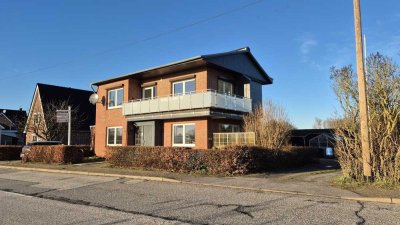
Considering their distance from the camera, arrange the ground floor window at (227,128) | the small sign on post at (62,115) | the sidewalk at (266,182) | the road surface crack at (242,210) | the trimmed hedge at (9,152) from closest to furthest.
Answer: the road surface crack at (242,210) < the sidewalk at (266,182) < the ground floor window at (227,128) < the small sign on post at (62,115) < the trimmed hedge at (9,152)

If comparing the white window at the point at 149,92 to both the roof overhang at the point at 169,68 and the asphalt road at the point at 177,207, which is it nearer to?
the roof overhang at the point at 169,68

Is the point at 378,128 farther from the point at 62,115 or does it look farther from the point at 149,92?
the point at 62,115

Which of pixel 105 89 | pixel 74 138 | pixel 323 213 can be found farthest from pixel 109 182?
pixel 74 138

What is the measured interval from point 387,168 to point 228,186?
516 cm

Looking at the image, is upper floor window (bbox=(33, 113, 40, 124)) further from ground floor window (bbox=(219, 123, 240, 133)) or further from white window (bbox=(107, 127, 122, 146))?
ground floor window (bbox=(219, 123, 240, 133))

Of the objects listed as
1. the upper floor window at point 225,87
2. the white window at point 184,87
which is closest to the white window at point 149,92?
the white window at point 184,87

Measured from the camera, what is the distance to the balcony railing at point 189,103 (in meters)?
21.9

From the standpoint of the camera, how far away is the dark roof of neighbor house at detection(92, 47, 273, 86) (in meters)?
23.0

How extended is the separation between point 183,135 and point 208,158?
8.62 m

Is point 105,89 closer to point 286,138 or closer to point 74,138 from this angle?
point 74,138

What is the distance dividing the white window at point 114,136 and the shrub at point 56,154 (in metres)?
3.66

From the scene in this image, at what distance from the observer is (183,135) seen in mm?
24406

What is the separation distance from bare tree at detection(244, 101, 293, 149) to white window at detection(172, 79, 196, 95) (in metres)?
5.36

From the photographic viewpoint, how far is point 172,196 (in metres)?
10.6
